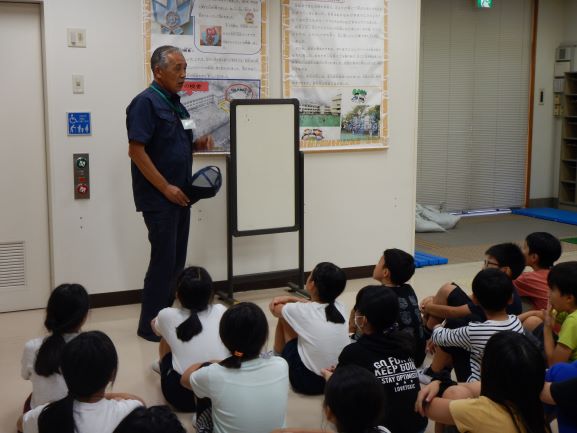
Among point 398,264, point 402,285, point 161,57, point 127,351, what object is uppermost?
point 161,57

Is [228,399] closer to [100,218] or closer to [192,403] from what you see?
[192,403]

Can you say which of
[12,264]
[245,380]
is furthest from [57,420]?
[12,264]

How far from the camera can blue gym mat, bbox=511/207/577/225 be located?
816 cm

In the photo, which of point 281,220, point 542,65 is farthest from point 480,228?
point 281,220

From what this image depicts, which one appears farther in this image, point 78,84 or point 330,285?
point 78,84

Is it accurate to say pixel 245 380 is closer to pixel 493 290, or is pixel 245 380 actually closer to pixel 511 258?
pixel 493 290

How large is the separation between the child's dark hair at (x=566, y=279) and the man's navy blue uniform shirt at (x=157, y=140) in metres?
2.26

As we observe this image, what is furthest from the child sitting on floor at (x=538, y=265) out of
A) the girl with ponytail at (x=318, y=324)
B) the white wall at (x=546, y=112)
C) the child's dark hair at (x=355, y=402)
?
the white wall at (x=546, y=112)

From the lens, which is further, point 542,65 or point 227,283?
point 542,65

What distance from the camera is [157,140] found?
4.35 m

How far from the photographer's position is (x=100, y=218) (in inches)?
191

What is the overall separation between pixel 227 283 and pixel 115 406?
3144 millimetres

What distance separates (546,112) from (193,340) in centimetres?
693

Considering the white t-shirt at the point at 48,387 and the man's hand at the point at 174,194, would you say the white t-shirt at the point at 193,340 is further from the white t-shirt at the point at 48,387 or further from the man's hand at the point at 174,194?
the man's hand at the point at 174,194
